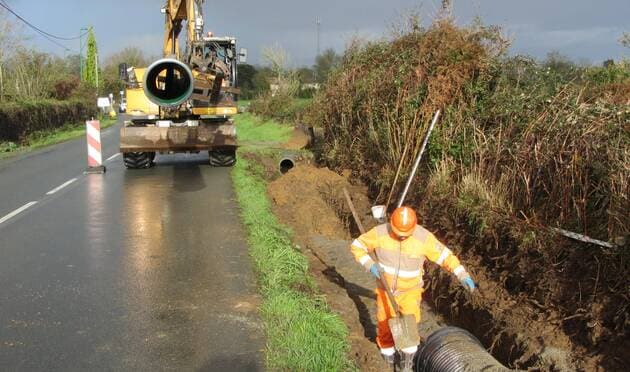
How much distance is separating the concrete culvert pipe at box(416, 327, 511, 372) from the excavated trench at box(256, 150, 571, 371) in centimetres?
43

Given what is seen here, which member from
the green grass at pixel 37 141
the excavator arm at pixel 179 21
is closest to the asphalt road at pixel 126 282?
the excavator arm at pixel 179 21

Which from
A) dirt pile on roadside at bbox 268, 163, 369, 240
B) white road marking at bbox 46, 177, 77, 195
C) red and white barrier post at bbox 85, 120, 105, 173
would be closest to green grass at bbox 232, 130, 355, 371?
dirt pile on roadside at bbox 268, 163, 369, 240

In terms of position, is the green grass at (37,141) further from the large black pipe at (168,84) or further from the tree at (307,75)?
the tree at (307,75)

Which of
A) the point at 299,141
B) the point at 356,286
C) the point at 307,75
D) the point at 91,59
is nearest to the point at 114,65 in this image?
the point at 91,59

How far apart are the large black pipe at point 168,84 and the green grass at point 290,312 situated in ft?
7.67

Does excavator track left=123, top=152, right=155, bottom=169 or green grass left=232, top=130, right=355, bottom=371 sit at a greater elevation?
excavator track left=123, top=152, right=155, bottom=169

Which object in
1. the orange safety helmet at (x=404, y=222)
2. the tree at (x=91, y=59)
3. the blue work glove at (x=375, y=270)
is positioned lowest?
the blue work glove at (x=375, y=270)

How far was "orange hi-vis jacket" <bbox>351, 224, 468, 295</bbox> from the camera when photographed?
4.85 m

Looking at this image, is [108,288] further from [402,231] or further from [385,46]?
[385,46]

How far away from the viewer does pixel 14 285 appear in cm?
620

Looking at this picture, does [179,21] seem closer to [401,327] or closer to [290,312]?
[290,312]

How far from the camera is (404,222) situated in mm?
4664

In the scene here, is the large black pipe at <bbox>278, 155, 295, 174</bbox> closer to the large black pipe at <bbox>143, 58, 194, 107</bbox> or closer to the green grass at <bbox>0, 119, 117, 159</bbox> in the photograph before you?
the large black pipe at <bbox>143, 58, 194, 107</bbox>

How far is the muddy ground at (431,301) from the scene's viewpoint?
5.22 metres
